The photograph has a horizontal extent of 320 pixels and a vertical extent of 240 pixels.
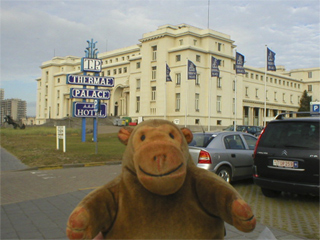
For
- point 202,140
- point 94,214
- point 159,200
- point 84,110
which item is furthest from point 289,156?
point 84,110

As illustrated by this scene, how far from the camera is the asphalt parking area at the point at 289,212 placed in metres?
5.24

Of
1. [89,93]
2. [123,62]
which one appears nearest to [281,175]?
[89,93]

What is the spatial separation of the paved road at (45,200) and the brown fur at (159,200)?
0.57 metres

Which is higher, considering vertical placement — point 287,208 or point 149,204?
point 149,204

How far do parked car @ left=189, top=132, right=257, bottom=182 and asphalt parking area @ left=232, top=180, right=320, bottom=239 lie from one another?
2.10 ft

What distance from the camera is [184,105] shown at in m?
49.8

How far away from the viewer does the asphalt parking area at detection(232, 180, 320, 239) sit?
5242 mm

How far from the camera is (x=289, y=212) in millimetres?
6281

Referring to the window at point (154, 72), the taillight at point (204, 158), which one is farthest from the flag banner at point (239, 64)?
the window at point (154, 72)

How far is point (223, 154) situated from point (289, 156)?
2.15 metres

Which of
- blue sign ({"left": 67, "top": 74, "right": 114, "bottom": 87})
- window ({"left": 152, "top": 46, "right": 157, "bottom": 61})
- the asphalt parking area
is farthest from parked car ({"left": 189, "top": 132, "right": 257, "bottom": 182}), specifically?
window ({"left": 152, "top": 46, "right": 157, "bottom": 61})

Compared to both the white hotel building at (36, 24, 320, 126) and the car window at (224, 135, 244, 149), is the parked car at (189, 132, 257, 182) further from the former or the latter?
the white hotel building at (36, 24, 320, 126)

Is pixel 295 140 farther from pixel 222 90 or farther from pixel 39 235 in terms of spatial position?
pixel 222 90

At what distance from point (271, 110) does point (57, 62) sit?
6135 centimetres
